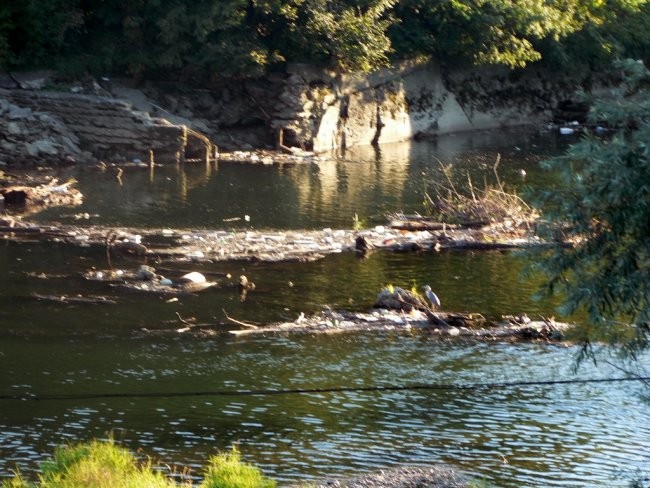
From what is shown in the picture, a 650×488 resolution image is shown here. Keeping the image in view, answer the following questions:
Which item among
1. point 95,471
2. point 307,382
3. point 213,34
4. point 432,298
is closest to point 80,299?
point 307,382

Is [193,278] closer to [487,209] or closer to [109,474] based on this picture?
[487,209]

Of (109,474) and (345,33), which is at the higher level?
(345,33)

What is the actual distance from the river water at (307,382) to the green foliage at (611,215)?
2.89ft

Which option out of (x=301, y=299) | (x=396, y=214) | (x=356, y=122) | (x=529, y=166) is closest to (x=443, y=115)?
(x=356, y=122)

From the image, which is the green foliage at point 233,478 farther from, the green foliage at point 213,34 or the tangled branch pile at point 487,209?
the green foliage at point 213,34

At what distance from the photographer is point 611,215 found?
29.0 ft

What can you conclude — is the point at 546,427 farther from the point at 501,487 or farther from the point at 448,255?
the point at 448,255

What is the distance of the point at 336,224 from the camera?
2438cm

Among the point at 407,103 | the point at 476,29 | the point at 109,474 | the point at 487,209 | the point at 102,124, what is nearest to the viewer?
the point at 109,474

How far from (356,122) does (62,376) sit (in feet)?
87.8

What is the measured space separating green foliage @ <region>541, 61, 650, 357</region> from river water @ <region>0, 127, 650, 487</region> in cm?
88

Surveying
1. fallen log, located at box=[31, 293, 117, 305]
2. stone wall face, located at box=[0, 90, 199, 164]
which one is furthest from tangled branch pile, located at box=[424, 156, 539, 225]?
stone wall face, located at box=[0, 90, 199, 164]

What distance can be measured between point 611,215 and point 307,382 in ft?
20.0

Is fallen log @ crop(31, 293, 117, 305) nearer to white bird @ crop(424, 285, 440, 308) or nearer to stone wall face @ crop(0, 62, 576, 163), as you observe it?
white bird @ crop(424, 285, 440, 308)
